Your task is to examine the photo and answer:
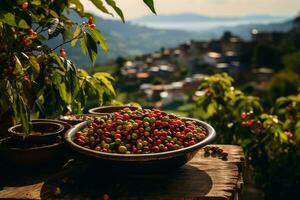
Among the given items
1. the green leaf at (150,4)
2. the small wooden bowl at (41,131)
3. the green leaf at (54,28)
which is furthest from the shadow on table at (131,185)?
the green leaf at (150,4)

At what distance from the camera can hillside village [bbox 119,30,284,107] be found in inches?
3487

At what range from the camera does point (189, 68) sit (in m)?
118

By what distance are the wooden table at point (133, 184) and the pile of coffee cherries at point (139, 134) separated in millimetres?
249

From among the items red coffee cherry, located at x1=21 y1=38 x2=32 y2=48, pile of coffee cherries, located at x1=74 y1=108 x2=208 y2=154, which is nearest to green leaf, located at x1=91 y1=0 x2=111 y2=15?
red coffee cherry, located at x1=21 y1=38 x2=32 y2=48

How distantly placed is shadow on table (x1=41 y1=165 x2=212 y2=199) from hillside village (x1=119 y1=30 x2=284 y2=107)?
228 feet

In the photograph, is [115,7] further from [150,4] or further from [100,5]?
[150,4]

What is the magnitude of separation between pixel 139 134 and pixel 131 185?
476mm

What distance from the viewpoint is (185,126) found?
14.1ft

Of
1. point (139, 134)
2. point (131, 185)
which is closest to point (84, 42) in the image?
point (139, 134)

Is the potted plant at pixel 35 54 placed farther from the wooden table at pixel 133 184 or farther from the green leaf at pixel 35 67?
the wooden table at pixel 133 184

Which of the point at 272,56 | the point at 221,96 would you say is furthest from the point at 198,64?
the point at 221,96

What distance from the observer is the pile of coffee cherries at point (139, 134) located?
12.4 feet

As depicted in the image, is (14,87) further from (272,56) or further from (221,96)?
(272,56)

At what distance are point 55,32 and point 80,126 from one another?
3.38 feet
